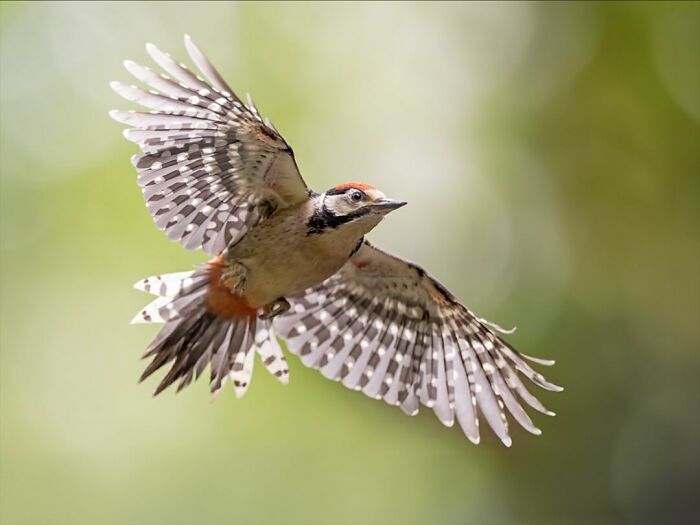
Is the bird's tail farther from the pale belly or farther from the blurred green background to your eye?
the blurred green background

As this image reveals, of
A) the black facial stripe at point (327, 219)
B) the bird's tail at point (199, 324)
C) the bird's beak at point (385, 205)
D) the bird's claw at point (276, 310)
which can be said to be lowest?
the bird's tail at point (199, 324)

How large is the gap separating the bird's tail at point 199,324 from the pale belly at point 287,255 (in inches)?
6.5

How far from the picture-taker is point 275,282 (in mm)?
4910

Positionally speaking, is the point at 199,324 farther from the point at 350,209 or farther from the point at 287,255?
the point at 350,209

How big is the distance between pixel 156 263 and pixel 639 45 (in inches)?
169

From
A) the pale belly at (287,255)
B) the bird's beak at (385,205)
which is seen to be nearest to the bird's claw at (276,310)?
the pale belly at (287,255)

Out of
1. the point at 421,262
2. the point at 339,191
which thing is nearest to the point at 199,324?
the point at 339,191

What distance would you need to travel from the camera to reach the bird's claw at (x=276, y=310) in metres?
5.14

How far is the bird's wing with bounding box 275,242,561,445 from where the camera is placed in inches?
221

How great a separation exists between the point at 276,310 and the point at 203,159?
2.91ft

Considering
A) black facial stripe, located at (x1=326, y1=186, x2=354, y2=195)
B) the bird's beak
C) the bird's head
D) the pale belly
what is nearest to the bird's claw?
the pale belly

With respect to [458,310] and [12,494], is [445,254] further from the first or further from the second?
[12,494]

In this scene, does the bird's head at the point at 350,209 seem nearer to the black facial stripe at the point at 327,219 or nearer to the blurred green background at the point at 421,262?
the black facial stripe at the point at 327,219

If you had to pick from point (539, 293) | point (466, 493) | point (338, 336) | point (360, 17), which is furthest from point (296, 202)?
point (360, 17)
